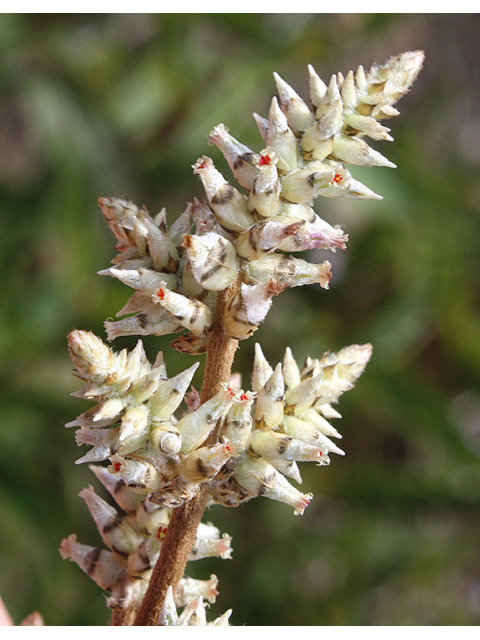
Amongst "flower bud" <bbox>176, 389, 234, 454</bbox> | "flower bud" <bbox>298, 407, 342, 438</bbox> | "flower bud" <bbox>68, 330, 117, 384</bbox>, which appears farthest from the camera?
"flower bud" <bbox>298, 407, 342, 438</bbox>

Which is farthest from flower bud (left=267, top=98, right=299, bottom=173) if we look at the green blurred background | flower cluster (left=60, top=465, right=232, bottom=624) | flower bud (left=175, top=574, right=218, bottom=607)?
the green blurred background

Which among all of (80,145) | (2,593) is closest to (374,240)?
(80,145)

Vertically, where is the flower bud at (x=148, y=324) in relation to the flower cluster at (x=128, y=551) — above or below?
above

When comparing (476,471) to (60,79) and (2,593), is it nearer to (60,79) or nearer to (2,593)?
(2,593)

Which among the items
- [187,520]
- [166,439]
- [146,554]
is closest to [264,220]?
[166,439]

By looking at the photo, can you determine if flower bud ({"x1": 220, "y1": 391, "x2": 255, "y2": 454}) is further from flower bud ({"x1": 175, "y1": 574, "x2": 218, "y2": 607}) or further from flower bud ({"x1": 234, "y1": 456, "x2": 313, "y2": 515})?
flower bud ({"x1": 175, "y1": 574, "x2": 218, "y2": 607})

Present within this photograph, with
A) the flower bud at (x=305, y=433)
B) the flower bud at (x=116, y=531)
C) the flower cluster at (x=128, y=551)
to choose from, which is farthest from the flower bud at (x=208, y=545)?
the flower bud at (x=305, y=433)

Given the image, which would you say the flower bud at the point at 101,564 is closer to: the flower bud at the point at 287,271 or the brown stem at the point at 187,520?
the brown stem at the point at 187,520
